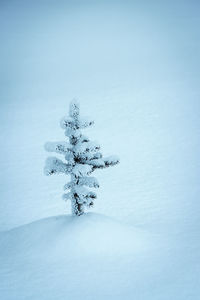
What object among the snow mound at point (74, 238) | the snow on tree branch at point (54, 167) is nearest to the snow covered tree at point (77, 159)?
the snow on tree branch at point (54, 167)

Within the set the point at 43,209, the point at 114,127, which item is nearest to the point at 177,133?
the point at 114,127

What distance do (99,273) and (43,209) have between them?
12899mm

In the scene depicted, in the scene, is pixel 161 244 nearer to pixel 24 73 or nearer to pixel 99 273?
pixel 99 273

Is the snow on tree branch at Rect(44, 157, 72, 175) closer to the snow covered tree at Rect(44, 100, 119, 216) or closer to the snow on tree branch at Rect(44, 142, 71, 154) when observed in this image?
the snow covered tree at Rect(44, 100, 119, 216)

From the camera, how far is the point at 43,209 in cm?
2233

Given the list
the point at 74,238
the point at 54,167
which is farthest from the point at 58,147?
the point at 74,238

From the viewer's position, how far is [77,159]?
13.3 metres

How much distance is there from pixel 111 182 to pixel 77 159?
12.3 meters

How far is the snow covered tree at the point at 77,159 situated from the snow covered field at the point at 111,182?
1.02 meters

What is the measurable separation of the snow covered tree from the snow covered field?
102 centimetres

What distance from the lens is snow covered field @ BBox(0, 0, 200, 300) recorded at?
32.5 ft

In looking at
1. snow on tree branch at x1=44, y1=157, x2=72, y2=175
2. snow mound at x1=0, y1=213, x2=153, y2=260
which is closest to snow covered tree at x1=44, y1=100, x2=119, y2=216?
snow on tree branch at x1=44, y1=157, x2=72, y2=175

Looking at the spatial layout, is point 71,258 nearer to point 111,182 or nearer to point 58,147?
point 58,147

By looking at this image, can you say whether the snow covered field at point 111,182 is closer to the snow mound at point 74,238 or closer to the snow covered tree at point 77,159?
the snow mound at point 74,238
